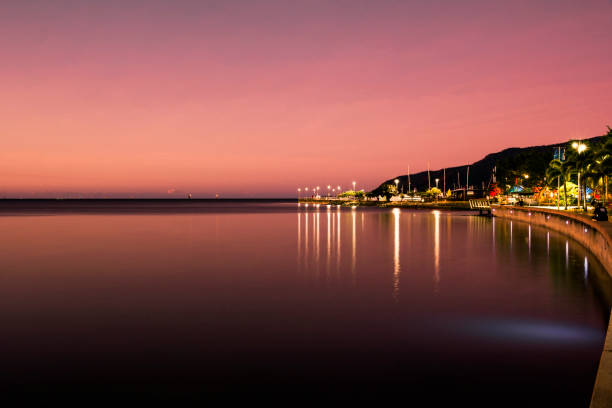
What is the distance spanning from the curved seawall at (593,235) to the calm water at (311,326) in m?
1.04

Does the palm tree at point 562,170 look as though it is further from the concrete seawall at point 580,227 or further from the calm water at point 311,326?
the calm water at point 311,326

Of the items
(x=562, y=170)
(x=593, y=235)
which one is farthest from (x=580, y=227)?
(x=562, y=170)

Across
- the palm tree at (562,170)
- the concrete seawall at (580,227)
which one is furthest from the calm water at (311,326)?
the palm tree at (562,170)

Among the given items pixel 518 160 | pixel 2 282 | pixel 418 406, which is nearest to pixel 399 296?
pixel 418 406

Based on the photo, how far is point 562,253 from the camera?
31.6 metres

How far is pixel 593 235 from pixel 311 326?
2354 cm

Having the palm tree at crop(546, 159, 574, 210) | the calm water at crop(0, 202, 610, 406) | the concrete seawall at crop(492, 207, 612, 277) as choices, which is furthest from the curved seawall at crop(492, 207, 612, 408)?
the palm tree at crop(546, 159, 574, 210)

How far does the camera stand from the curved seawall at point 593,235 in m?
→ 6.88

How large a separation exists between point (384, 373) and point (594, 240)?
973 inches

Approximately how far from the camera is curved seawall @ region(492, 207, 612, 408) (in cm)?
688

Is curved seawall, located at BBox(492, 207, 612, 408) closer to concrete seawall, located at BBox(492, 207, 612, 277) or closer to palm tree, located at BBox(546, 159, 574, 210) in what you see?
concrete seawall, located at BBox(492, 207, 612, 277)

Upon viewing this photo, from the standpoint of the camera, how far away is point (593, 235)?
3044cm

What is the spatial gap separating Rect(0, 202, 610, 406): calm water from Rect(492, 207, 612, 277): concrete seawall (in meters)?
1.02

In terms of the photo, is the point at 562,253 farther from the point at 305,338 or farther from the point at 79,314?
the point at 79,314
